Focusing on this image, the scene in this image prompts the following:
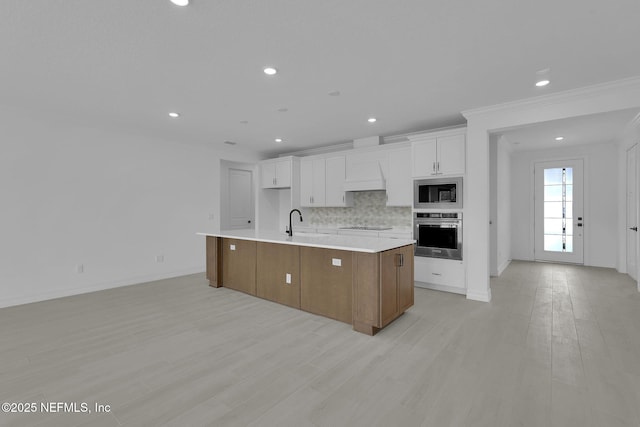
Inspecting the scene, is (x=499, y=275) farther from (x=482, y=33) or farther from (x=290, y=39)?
(x=290, y=39)

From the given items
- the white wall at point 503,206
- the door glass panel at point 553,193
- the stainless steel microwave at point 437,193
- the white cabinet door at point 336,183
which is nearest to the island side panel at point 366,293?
the stainless steel microwave at point 437,193

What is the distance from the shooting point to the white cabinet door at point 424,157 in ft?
15.1

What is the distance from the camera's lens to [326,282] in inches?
135

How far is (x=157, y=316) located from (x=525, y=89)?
4.89 m

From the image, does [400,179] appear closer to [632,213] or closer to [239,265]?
[239,265]

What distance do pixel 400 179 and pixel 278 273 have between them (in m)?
2.64

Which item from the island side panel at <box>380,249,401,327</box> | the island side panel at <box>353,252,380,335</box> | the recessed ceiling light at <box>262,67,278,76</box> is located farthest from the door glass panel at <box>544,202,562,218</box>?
the recessed ceiling light at <box>262,67,278,76</box>

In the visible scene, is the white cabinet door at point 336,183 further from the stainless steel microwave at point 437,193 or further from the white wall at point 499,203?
the white wall at point 499,203

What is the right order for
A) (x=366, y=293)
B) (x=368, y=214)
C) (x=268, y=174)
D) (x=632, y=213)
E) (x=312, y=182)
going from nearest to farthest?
(x=366, y=293)
(x=632, y=213)
(x=368, y=214)
(x=312, y=182)
(x=268, y=174)

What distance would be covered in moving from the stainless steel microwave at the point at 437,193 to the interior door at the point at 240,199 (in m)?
4.35

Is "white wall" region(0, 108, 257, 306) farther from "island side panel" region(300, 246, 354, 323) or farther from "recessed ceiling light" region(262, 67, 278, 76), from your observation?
"recessed ceiling light" region(262, 67, 278, 76)

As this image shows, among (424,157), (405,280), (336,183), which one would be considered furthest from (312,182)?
(405,280)

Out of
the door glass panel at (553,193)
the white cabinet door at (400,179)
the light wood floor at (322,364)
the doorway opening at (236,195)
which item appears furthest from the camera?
the doorway opening at (236,195)

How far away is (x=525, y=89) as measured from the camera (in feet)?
11.0
